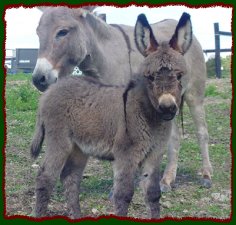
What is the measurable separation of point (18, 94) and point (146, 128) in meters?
6.01

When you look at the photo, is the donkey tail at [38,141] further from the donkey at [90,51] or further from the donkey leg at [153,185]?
the donkey leg at [153,185]

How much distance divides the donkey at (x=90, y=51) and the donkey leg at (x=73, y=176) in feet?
2.30

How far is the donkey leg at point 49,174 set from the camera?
385 cm

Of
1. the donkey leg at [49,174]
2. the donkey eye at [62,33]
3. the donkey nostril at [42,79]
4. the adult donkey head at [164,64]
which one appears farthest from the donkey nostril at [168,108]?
the donkey eye at [62,33]

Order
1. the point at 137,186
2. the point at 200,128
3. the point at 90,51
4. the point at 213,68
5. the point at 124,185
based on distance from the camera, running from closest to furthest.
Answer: the point at 124,185 < the point at 90,51 < the point at 137,186 < the point at 200,128 < the point at 213,68

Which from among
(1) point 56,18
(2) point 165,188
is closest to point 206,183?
(2) point 165,188

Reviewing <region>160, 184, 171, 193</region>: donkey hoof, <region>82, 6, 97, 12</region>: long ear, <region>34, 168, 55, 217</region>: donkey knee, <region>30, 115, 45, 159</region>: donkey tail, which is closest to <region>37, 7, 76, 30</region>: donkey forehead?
<region>82, 6, 97, 12</region>: long ear

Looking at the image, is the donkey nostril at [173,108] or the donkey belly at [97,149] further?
the donkey belly at [97,149]

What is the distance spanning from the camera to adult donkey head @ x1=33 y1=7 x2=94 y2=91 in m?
4.26

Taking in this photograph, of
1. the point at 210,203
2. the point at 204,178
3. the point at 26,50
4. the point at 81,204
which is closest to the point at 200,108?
the point at 204,178

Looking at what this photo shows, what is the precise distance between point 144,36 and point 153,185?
1.21m

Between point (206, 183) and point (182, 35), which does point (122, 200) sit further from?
point (206, 183)

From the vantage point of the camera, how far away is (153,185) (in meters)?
3.87

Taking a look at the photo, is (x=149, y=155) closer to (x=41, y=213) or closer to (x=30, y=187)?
(x=41, y=213)
